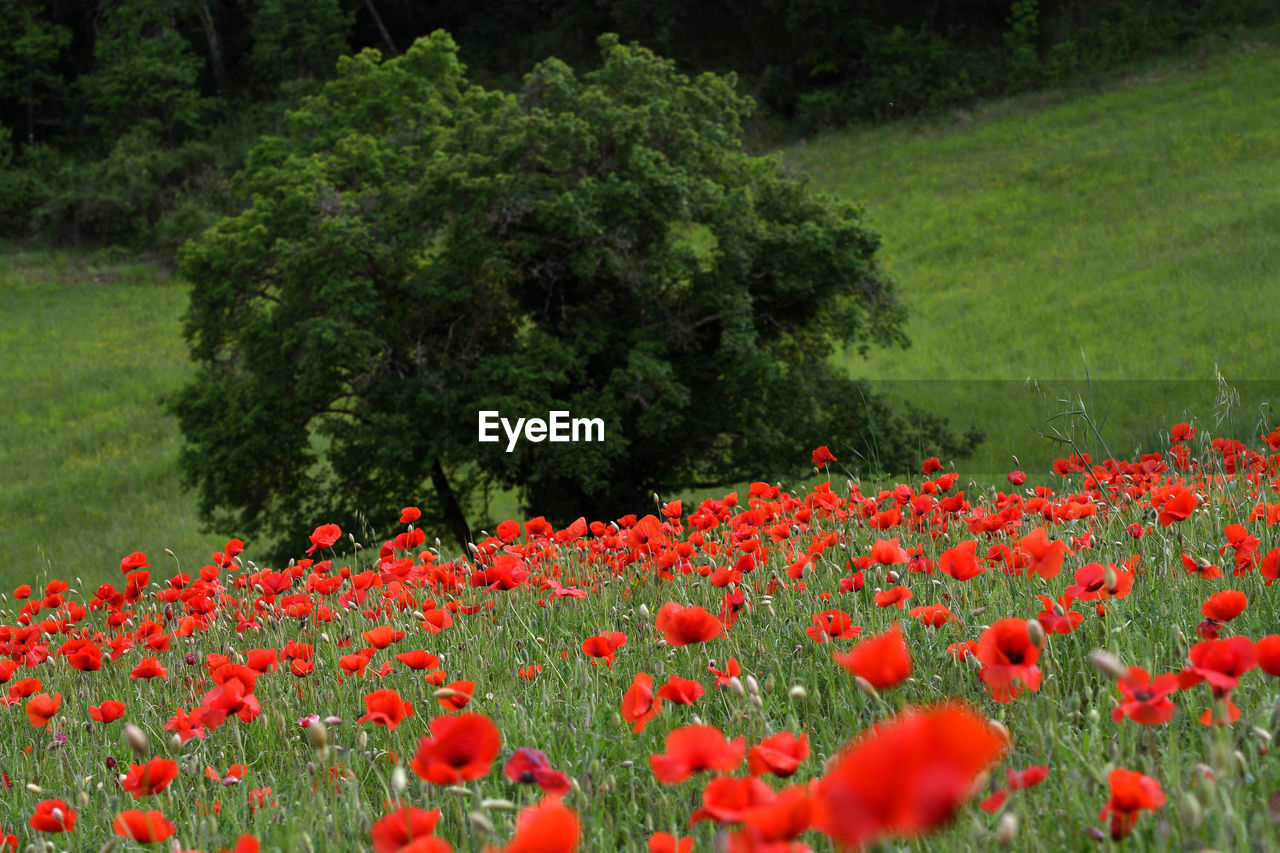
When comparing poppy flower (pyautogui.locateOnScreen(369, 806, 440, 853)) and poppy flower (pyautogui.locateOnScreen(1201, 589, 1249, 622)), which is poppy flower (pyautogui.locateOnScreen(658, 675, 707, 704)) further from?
poppy flower (pyautogui.locateOnScreen(1201, 589, 1249, 622))

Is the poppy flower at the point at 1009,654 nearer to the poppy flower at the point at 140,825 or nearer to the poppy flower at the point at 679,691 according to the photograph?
the poppy flower at the point at 679,691

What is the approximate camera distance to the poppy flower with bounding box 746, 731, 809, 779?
4.60 feet

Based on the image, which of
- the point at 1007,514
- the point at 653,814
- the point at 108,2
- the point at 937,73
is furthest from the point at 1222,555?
the point at 108,2

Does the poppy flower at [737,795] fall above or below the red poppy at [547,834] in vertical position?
below

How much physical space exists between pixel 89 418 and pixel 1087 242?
2545cm

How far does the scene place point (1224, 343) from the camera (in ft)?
→ 60.5

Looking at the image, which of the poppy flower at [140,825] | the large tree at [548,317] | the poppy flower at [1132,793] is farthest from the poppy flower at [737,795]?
the large tree at [548,317]

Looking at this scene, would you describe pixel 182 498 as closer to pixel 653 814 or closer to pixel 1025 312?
pixel 1025 312

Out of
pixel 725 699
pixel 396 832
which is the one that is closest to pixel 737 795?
pixel 396 832

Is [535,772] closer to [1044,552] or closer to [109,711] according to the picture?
[1044,552]

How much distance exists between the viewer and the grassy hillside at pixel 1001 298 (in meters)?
17.8

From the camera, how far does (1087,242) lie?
26156mm

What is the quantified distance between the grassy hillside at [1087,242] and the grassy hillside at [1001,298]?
7cm

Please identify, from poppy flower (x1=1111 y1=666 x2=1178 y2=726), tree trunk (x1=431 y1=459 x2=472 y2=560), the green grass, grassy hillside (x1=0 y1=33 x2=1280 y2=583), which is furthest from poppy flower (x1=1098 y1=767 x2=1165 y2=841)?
the green grass
